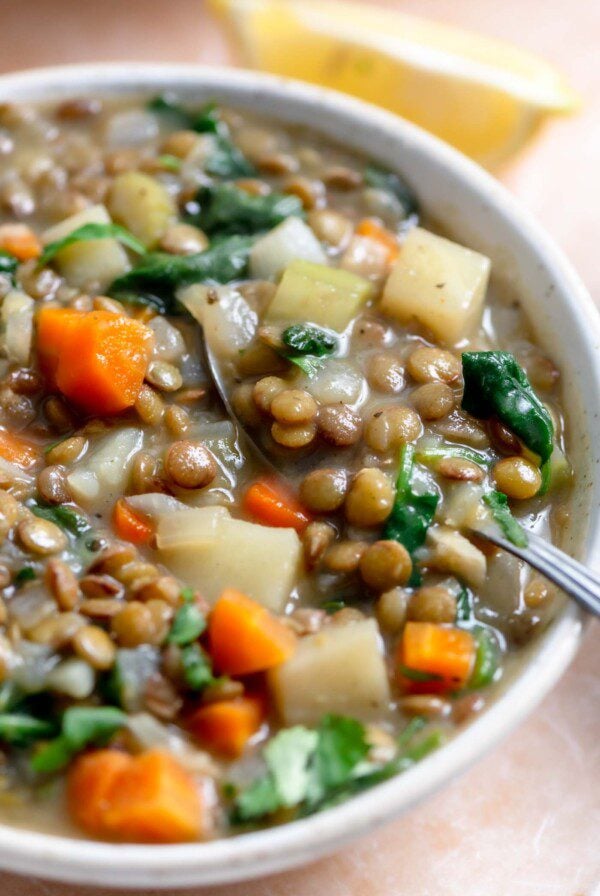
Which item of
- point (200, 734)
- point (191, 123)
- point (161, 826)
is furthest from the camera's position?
point (191, 123)

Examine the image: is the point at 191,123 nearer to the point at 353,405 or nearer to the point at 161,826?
the point at 353,405

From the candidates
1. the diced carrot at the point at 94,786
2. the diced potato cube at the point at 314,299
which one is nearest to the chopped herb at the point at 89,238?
the diced potato cube at the point at 314,299

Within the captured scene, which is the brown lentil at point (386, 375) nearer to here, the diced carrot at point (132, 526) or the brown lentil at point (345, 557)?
the brown lentil at point (345, 557)

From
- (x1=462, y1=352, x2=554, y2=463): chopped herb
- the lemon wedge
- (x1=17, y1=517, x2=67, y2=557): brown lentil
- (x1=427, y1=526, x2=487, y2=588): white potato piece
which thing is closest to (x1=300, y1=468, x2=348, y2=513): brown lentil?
(x1=427, y1=526, x2=487, y2=588): white potato piece

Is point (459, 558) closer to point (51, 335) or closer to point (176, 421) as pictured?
point (176, 421)

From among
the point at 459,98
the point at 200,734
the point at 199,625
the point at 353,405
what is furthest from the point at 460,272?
the point at 200,734

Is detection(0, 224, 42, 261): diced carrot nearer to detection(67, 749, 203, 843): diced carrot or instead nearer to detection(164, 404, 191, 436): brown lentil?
detection(164, 404, 191, 436): brown lentil
